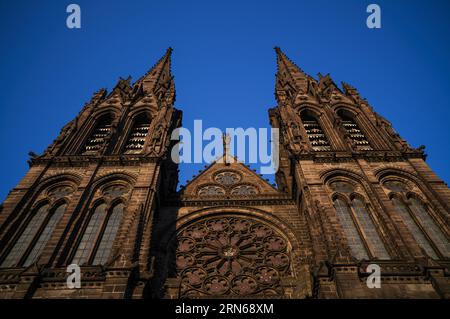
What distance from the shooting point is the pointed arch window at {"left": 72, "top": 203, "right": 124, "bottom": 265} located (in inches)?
614

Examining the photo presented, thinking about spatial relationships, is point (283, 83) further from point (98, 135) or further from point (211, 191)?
point (98, 135)

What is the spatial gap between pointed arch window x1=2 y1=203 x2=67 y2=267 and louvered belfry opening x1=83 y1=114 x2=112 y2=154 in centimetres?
558

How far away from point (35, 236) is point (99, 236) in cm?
257

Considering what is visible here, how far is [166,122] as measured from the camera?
25.5 m

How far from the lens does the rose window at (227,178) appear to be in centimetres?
2322

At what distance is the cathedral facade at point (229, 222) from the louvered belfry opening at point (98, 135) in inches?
5.8

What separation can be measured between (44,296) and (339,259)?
9791 mm

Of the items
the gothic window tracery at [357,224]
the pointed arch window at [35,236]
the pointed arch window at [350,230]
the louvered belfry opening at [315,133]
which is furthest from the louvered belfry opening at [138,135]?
the pointed arch window at [350,230]

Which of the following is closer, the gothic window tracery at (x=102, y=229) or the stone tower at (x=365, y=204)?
the stone tower at (x=365, y=204)

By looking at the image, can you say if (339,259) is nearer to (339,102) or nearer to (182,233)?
(182,233)

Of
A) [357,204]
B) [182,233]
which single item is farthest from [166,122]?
[357,204]

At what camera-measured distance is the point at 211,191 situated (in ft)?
73.6

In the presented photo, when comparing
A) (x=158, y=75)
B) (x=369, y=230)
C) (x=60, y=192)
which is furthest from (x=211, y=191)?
(x=158, y=75)

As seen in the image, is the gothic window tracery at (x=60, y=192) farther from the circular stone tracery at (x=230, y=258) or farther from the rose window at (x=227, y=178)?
the rose window at (x=227, y=178)
